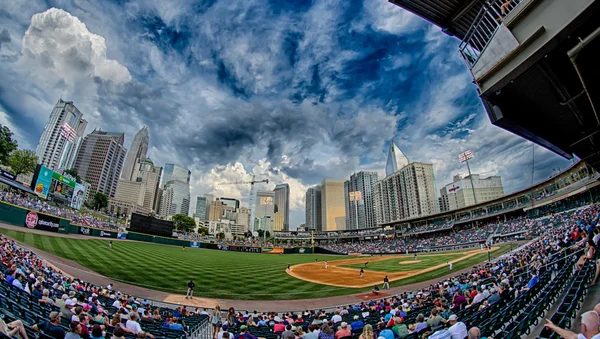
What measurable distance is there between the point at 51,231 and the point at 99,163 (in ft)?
564

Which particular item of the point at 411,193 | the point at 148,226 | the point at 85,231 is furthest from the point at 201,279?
the point at 411,193

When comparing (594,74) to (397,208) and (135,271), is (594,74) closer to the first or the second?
(135,271)

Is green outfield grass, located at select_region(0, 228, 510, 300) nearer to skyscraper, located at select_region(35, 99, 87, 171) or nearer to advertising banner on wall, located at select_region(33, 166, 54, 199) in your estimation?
advertising banner on wall, located at select_region(33, 166, 54, 199)

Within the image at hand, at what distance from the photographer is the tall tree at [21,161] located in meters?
64.9

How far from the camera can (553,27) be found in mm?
4453

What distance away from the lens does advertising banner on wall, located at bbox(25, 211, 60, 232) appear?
116 ft

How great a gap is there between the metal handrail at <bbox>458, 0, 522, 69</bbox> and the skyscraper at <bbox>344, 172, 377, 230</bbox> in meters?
175

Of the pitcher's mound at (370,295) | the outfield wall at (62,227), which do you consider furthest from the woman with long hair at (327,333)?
the outfield wall at (62,227)

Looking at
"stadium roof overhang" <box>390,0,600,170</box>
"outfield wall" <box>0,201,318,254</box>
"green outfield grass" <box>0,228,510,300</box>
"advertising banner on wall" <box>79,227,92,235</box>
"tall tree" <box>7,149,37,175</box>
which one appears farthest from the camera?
"tall tree" <box>7,149,37,175</box>

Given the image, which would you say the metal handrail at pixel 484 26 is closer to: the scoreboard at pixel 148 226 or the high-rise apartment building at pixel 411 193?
the scoreboard at pixel 148 226

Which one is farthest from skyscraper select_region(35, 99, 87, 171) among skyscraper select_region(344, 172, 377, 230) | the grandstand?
the grandstand

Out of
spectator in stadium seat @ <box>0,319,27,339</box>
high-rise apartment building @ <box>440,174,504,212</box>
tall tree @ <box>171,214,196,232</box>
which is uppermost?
high-rise apartment building @ <box>440,174,504,212</box>

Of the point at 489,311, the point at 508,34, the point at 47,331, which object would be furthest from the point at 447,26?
the point at 47,331

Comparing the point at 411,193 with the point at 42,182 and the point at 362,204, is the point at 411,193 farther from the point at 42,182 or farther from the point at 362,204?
the point at 42,182
